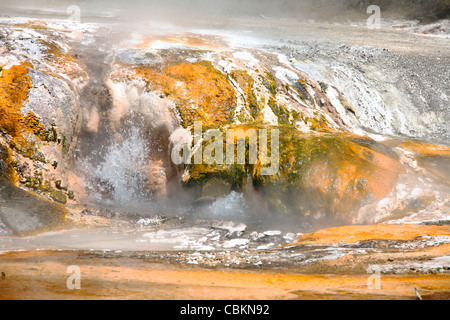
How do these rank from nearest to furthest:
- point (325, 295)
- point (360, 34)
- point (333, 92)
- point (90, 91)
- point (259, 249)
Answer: point (325, 295), point (259, 249), point (90, 91), point (333, 92), point (360, 34)

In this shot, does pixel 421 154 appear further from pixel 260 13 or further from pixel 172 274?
pixel 260 13

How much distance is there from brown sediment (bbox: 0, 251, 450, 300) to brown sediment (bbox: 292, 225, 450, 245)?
60.1 inches

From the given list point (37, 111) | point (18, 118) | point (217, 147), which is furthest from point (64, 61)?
point (217, 147)

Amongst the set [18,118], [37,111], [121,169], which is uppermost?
[37,111]

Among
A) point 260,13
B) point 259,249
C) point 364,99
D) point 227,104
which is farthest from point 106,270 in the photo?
point 260,13

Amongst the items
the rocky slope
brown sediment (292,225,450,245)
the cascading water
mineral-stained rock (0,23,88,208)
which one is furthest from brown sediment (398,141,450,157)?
mineral-stained rock (0,23,88,208)

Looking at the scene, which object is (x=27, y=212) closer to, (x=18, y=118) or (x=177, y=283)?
(x=18, y=118)

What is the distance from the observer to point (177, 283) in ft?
15.5

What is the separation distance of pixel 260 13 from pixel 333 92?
12634mm

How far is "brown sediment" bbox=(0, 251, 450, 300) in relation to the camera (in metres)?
4.21

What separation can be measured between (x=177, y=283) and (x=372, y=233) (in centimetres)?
327

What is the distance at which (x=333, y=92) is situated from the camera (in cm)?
1274

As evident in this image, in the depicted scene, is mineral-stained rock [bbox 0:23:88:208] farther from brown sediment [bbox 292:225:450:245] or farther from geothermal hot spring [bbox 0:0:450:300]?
brown sediment [bbox 292:225:450:245]

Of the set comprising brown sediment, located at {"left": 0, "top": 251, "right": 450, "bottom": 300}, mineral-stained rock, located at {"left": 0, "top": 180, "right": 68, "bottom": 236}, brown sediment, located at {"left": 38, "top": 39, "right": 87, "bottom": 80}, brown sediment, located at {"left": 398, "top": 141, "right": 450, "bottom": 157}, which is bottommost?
mineral-stained rock, located at {"left": 0, "top": 180, "right": 68, "bottom": 236}
